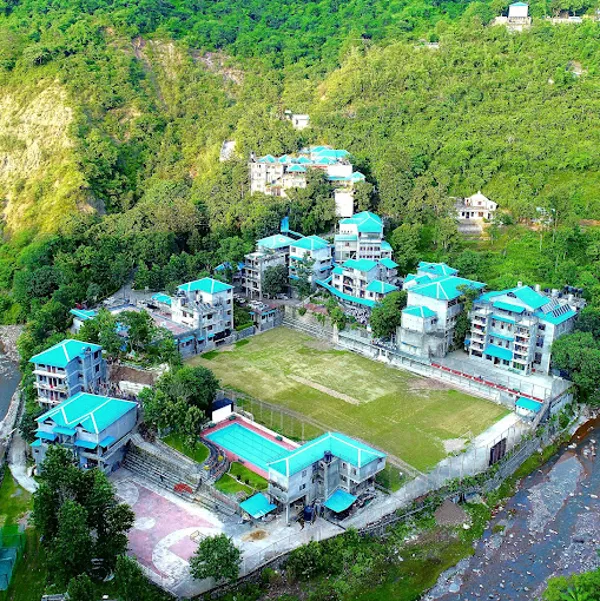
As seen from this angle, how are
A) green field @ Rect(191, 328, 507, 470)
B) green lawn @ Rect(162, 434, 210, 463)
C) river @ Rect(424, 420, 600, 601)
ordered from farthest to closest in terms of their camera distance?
1. green field @ Rect(191, 328, 507, 470)
2. green lawn @ Rect(162, 434, 210, 463)
3. river @ Rect(424, 420, 600, 601)

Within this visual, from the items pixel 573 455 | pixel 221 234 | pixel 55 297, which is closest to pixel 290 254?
pixel 221 234

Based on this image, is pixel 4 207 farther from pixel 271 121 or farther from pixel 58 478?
pixel 58 478

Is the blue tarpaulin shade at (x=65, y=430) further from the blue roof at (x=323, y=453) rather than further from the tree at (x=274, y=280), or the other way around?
the tree at (x=274, y=280)

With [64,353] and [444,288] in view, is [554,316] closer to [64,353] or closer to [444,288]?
[444,288]

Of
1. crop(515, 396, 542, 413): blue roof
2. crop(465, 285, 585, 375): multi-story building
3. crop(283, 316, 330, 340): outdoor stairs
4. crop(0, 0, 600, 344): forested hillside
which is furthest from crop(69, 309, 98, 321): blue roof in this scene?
crop(515, 396, 542, 413): blue roof

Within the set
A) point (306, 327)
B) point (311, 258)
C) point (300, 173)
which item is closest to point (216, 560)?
point (306, 327)

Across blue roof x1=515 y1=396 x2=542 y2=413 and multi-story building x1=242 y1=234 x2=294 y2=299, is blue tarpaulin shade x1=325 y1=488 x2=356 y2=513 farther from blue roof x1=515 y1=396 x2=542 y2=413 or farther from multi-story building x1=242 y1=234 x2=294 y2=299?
multi-story building x1=242 y1=234 x2=294 y2=299
